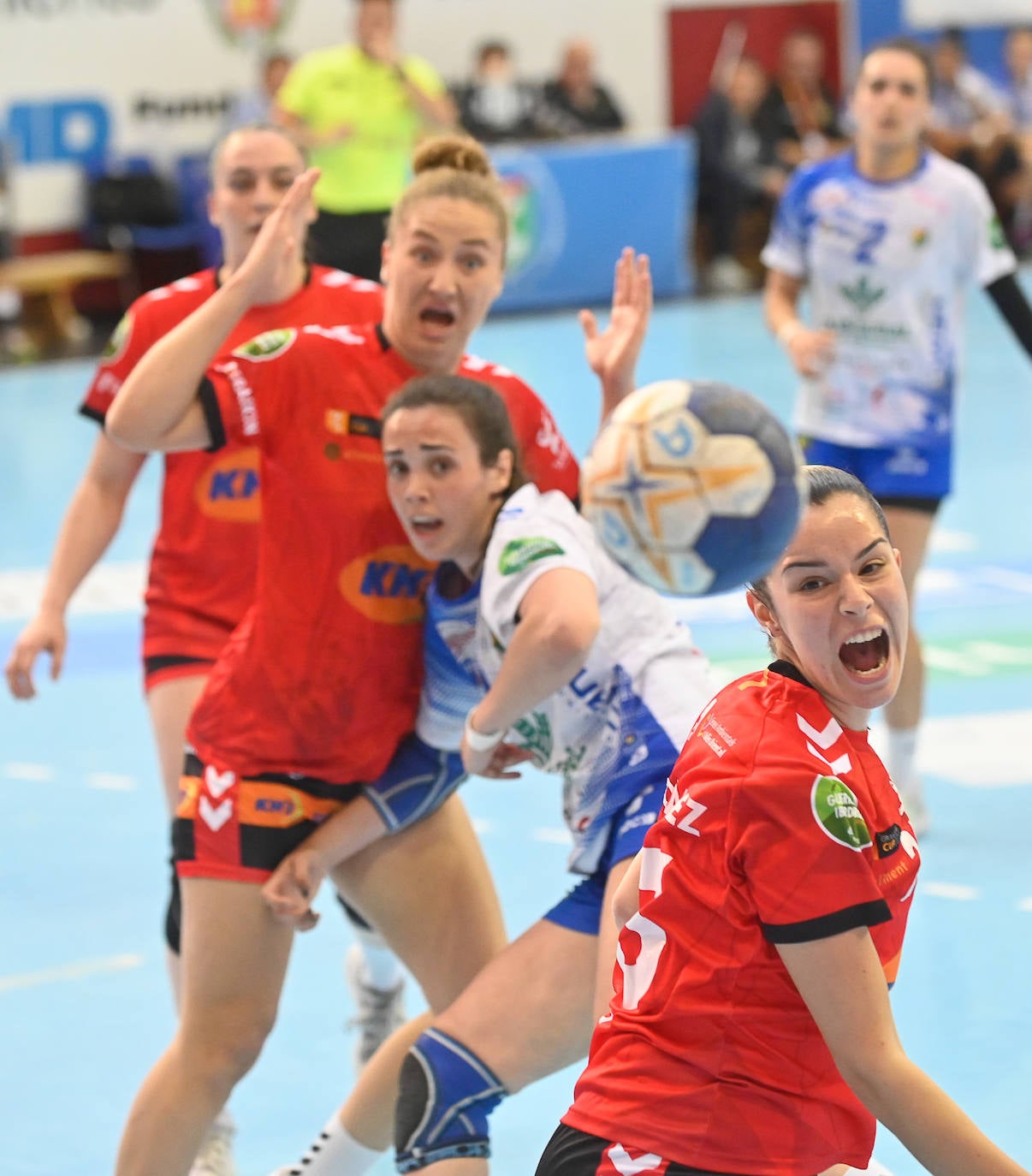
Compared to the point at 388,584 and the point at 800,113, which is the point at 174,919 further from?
the point at 800,113

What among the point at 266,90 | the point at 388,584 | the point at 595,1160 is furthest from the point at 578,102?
the point at 595,1160

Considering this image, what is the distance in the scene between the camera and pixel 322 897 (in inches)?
204

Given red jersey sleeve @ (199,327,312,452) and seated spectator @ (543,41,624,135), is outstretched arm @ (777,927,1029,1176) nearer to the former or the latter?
red jersey sleeve @ (199,327,312,452)

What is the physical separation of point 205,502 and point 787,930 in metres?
2.23

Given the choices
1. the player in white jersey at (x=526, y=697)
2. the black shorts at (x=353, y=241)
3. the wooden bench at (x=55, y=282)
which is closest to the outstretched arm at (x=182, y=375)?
the player in white jersey at (x=526, y=697)

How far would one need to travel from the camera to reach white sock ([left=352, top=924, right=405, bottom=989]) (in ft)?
13.0

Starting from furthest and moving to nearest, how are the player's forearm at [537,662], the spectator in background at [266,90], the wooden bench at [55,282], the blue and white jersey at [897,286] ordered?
the spectator in background at [266,90]
the wooden bench at [55,282]
the blue and white jersey at [897,286]
the player's forearm at [537,662]

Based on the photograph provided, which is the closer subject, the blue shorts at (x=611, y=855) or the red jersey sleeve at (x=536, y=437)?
the blue shorts at (x=611, y=855)

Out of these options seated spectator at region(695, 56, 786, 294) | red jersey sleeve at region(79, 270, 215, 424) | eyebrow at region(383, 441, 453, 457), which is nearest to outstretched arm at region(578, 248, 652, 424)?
eyebrow at region(383, 441, 453, 457)

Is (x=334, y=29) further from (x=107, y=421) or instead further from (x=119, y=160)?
(x=107, y=421)

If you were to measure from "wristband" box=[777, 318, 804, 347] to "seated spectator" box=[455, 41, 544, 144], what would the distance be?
1066cm

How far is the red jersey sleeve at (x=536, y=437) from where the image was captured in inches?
131

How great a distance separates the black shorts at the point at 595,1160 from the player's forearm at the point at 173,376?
147 cm

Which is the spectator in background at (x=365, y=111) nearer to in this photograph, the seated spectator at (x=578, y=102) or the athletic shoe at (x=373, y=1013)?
the seated spectator at (x=578, y=102)
